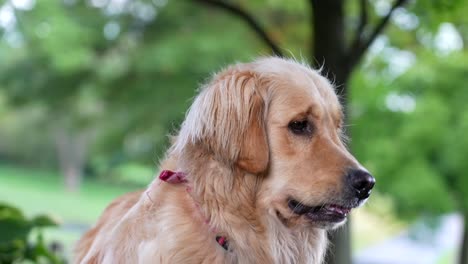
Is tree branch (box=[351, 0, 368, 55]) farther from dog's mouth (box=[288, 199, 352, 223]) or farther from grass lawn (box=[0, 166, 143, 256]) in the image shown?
grass lawn (box=[0, 166, 143, 256])

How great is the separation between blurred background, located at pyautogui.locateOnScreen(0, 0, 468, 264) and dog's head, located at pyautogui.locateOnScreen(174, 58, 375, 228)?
2.09 meters

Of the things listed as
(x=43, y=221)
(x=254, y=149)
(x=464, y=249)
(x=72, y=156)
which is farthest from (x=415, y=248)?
(x=254, y=149)

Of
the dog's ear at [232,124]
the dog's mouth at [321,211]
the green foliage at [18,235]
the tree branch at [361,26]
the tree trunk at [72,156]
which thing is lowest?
the tree trunk at [72,156]

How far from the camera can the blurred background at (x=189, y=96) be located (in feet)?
19.4

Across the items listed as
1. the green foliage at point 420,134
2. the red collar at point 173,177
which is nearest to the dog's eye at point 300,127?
the red collar at point 173,177

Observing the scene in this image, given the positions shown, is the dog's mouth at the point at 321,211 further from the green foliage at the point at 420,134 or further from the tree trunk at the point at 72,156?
the tree trunk at the point at 72,156

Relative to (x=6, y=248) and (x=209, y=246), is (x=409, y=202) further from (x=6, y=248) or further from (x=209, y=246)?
(x=209, y=246)

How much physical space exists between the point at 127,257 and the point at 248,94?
32.7 inches

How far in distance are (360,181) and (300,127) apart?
1.10ft

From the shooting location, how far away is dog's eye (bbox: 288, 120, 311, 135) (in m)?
2.57

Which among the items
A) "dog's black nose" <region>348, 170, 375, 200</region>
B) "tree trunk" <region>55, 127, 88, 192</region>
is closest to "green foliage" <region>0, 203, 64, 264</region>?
"dog's black nose" <region>348, 170, 375, 200</region>

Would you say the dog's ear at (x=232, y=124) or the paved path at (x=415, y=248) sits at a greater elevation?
the dog's ear at (x=232, y=124)

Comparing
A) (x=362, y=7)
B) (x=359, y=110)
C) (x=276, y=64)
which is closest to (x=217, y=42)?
(x=359, y=110)

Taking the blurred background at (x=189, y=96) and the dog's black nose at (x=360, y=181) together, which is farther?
the blurred background at (x=189, y=96)
